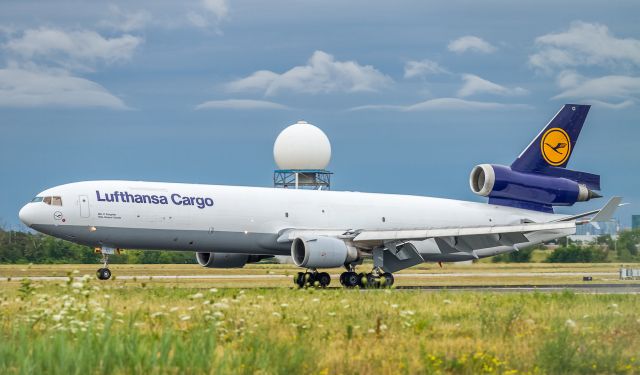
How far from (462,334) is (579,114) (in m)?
30.7

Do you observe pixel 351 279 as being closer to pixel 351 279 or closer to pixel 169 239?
pixel 351 279

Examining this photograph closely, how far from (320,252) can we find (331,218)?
5.03 m

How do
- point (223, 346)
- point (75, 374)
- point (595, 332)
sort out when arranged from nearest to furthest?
point (75, 374) → point (223, 346) → point (595, 332)

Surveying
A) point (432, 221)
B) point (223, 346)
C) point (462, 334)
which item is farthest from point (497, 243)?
point (223, 346)

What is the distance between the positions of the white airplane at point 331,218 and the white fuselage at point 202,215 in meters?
0.05

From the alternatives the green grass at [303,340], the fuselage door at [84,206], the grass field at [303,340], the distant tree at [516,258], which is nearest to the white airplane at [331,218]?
the fuselage door at [84,206]

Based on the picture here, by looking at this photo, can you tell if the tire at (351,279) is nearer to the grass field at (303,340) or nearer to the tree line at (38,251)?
the grass field at (303,340)

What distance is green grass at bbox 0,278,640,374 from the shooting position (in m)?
12.3

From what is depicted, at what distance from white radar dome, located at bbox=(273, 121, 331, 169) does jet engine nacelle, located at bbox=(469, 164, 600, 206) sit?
101 ft

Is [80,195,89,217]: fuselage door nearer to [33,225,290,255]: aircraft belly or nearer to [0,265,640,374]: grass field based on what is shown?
[33,225,290,255]: aircraft belly

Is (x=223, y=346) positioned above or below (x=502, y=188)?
below

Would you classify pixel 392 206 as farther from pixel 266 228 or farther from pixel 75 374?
pixel 75 374

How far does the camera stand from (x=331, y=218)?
137ft

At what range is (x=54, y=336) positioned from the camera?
13.2m
